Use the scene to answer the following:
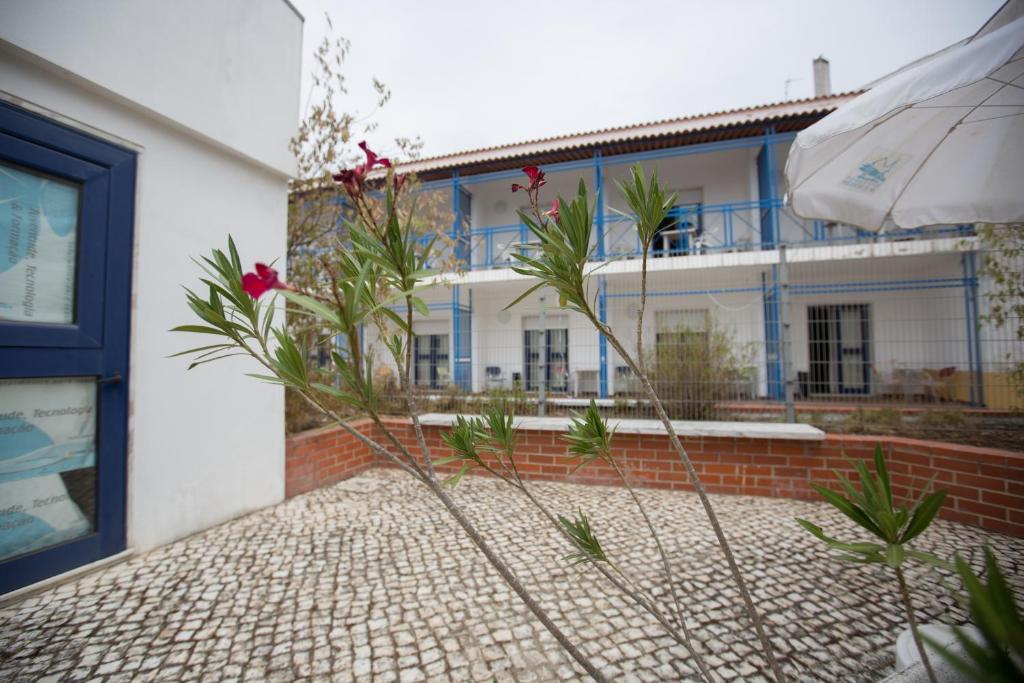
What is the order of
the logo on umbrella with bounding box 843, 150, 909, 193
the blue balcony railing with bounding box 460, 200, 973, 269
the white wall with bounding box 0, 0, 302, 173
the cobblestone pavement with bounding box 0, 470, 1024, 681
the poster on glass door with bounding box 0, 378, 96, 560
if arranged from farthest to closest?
the blue balcony railing with bounding box 460, 200, 973, 269 < the logo on umbrella with bounding box 843, 150, 909, 193 < the white wall with bounding box 0, 0, 302, 173 < the poster on glass door with bounding box 0, 378, 96, 560 < the cobblestone pavement with bounding box 0, 470, 1024, 681

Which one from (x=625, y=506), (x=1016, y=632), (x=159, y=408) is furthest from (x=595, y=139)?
(x=1016, y=632)

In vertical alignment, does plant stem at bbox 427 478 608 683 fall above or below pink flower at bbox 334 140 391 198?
below

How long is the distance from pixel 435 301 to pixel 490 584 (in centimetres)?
1019

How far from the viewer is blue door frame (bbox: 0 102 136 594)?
7.72 ft

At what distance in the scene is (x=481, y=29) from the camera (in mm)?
5508

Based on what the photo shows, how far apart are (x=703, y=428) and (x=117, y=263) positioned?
15.5 feet

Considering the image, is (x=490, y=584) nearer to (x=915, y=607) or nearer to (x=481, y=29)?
(x=915, y=607)

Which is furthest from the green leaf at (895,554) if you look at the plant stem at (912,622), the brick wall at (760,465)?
the brick wall at (760,465)

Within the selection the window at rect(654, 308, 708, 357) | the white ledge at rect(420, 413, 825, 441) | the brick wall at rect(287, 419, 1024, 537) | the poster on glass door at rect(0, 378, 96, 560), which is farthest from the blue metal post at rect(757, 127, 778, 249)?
the poster on glass door at rect(0, 378, 96, 560)

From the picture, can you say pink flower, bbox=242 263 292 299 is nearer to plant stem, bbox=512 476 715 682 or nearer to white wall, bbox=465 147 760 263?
plant stem, bbox=512 476 715 682

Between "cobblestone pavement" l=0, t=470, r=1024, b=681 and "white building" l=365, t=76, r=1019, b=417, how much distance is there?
2.10m

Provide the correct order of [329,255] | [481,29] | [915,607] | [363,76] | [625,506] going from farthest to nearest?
[481,29] → [329,255] → [363,76] → [625,506] → [915,607]

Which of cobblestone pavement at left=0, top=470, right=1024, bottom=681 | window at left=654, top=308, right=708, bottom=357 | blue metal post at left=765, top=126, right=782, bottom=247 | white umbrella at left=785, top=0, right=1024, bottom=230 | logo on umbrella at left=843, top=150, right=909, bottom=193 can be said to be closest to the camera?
cobblestone pavement at left=0, top=470, right=1024, bottom=681

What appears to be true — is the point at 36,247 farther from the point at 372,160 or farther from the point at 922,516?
the point at 922,516
